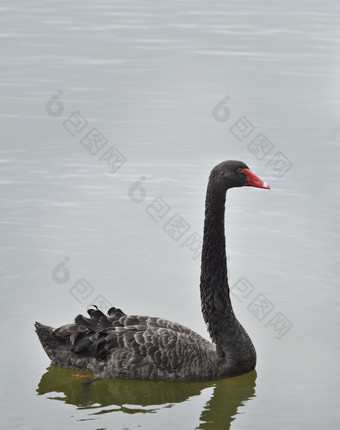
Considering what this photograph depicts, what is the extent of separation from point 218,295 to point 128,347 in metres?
0.76

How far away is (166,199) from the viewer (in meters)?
9.82

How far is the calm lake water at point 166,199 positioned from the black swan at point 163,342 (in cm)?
12

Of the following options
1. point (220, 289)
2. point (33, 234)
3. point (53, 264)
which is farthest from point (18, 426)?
point (33, 234)

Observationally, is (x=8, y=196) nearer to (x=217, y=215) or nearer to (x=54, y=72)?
(x=217, y=215)

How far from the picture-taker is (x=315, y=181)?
1041 centimetres

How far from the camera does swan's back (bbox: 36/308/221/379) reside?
6969 millimetres

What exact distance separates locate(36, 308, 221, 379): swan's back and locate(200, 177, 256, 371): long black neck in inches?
5.0

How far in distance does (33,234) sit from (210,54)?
622 cm
